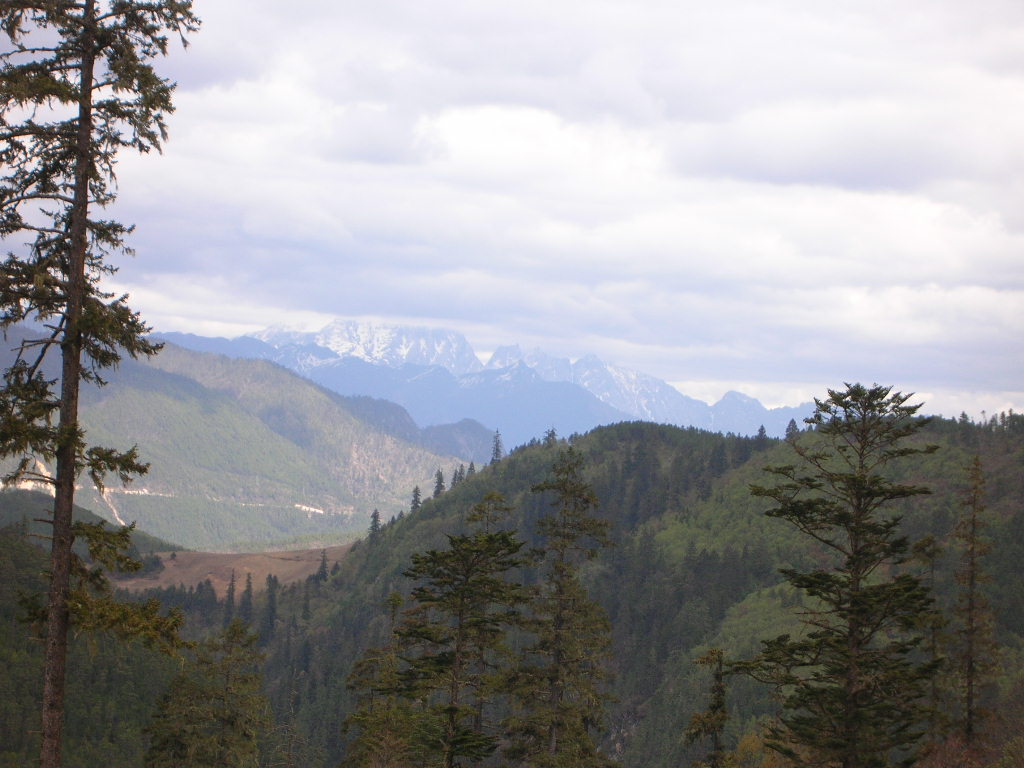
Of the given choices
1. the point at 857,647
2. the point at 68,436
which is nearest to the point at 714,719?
the point at 857,647

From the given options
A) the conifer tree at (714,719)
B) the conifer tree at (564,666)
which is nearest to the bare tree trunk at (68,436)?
the conifer tree at (564,666)

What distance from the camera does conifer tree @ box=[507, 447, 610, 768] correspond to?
98.9 feet

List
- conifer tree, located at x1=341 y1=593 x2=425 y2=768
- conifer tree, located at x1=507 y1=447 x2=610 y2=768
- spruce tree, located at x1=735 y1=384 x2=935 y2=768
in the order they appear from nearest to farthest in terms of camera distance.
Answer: spruce tree, located at x1=735 y1=384 x2=935 y2=768, conifer tree, located at x1=341 y1=593 x2=425 y2=768, conifer tree, located at x1=507 y1=447 x2=610 y2=768

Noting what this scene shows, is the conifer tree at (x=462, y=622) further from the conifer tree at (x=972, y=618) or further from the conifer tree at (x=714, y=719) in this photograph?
the conifer tree at (x=972, y=618)

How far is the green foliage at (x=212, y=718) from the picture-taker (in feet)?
125

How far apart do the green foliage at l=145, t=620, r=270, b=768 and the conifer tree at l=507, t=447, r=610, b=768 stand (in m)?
14.6

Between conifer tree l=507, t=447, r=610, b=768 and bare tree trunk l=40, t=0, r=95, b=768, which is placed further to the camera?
conifer tree l=507, t=447, r=610, b=768

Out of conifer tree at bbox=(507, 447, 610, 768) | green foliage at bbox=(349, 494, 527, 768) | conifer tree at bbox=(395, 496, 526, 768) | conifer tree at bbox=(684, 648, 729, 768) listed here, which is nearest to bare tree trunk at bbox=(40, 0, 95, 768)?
green foliage at bbox=(349, 494, 527, 768)

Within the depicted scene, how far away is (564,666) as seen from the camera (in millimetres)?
30734

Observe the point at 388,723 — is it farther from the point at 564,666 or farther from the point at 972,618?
the point at 972,618

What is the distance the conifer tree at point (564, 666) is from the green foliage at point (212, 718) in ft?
47.8

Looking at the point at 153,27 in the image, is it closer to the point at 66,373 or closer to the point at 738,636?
the point at 66,373

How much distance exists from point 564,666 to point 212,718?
18.1m

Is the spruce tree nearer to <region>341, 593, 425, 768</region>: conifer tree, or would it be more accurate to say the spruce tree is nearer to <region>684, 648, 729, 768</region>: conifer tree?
<region>684, 648, 729, 768</region>: conifer tree
